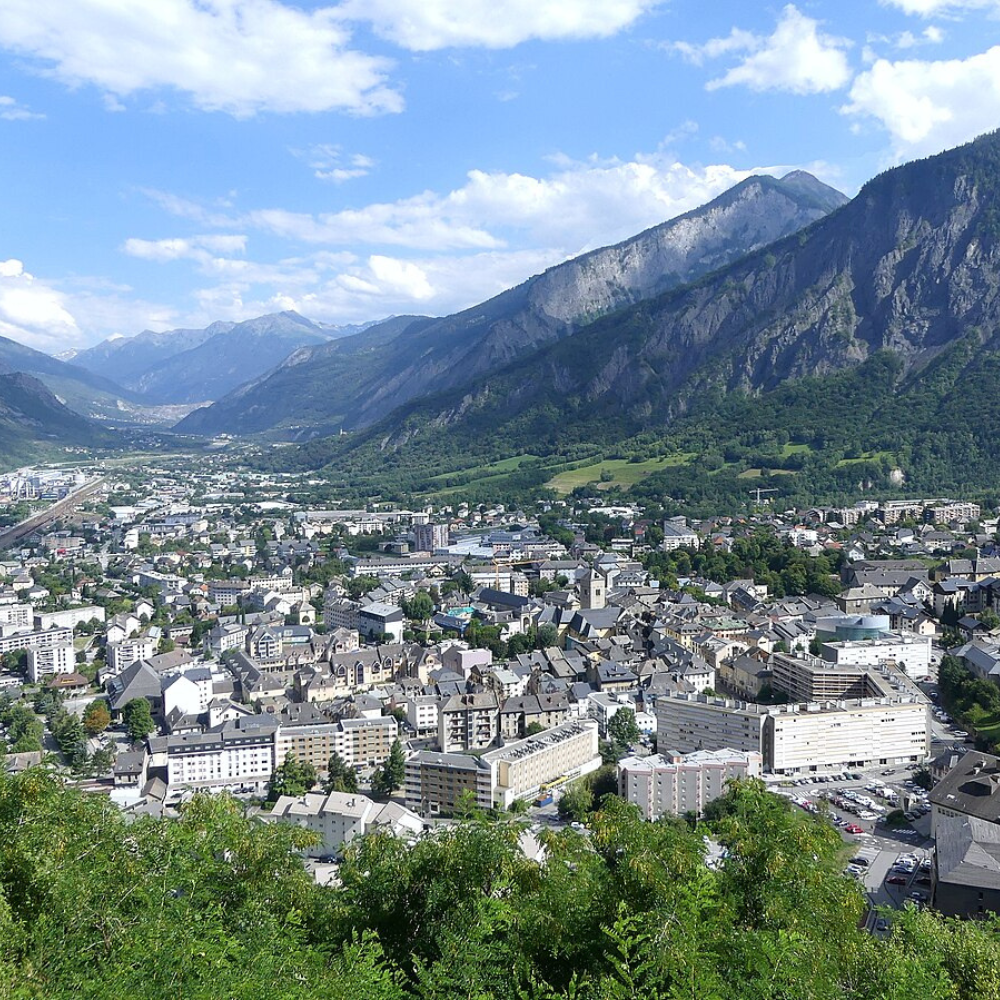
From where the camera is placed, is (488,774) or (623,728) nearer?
(488,774)

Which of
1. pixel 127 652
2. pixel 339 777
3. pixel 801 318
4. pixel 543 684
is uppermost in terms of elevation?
pixel 801 318

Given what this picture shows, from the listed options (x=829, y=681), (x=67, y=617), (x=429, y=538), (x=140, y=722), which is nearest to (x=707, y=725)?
(x=829, y=681)

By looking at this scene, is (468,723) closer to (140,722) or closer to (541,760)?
(541,760)

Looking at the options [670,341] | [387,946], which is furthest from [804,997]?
[670,341]

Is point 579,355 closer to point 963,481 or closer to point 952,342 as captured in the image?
point 952,342

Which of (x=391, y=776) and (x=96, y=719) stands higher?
(x=96, y=719)

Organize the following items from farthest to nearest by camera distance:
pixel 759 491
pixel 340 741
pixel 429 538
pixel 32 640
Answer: pixel 759 491
pixel 429 538
pixel 32 640
pixel 340 741

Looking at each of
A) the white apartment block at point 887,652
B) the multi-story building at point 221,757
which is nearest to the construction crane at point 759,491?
the white apartment block at point 887,652
